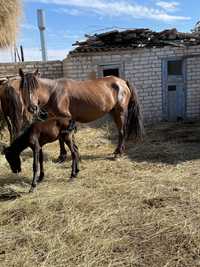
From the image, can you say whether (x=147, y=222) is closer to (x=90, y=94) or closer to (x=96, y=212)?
(x=96, y=212)

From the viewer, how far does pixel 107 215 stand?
395 centimetres

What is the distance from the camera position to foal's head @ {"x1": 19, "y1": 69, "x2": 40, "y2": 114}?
514 cm

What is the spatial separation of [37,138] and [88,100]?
1761 mm

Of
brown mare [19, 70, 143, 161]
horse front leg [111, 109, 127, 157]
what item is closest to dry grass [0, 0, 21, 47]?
brown mare [19, 70, 143, 161]

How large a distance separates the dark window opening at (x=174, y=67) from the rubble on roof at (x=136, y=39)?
0.53 m

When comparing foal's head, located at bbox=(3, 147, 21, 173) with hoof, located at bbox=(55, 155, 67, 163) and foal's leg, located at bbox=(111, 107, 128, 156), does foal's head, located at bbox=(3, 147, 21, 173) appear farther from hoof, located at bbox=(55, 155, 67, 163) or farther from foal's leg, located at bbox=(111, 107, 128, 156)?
foal's leg, located at bbox=(111, 107, 128, 156)

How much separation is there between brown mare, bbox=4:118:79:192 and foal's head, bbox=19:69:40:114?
0.44 meters

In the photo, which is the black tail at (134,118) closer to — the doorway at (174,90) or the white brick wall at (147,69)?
the white brick wall at (147,69)

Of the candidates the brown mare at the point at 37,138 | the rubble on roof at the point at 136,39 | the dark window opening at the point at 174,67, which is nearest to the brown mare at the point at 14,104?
the brown mare at the point at 37,138

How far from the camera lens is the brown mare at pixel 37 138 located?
4.82 metres

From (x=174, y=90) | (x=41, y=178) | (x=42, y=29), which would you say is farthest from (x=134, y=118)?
(x=42, y=29)

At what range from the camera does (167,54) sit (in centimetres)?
1049

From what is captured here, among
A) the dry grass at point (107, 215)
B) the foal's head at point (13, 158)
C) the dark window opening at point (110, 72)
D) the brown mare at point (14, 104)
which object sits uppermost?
the dark window opening at point (110, 72)

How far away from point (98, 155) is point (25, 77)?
2471mm
